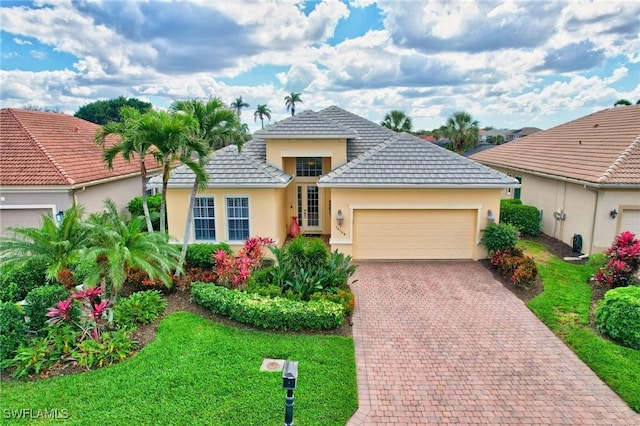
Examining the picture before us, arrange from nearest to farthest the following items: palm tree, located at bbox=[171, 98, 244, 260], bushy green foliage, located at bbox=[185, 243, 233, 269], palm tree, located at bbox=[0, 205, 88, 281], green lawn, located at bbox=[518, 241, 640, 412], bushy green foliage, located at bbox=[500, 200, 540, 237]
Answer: green lawn, located at bbox=[518, 241, 640, 412]
palm tree, located at bbox=[0, 205, 88, 281]
palm tree, located at bbox=[171, 98, 244, 260]
bushy green foliage, located at bbox=[185, 243, 233, 269]
bushy green foliage, located at bbox=[500, 200, 540, 237]

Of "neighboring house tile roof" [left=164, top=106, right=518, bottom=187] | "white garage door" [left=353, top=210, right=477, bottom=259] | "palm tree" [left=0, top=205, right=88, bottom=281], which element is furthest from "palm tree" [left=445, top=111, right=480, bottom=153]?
"palm tree" [left=0, top=205, right=88, bottom=281]

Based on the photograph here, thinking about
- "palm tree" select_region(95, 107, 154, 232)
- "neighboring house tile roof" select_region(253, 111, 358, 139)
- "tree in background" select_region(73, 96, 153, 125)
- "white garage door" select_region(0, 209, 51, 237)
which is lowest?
"white garage door" select_region(0, 209, 51, 237)

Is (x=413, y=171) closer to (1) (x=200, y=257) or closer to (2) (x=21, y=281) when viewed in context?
(1) (x=200, y=257)

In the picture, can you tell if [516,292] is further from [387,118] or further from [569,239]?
[387,118]

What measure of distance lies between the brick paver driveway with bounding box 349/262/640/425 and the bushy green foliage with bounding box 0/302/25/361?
21.8ft

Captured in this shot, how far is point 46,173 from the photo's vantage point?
47.0 feet

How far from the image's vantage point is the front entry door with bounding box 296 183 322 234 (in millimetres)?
16812

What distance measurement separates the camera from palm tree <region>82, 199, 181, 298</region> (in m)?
8.34

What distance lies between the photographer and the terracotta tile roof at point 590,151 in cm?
1359

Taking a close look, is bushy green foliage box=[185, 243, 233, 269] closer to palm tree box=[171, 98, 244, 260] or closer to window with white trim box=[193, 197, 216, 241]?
window with white trim box=[193, 197, 216, 241]

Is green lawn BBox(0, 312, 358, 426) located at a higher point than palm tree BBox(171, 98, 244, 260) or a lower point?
lower

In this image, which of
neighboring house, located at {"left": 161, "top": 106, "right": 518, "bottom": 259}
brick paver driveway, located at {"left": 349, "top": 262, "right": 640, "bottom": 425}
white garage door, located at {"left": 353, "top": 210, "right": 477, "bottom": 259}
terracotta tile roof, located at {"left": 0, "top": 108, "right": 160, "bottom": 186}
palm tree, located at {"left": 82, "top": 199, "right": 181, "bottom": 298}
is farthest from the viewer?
terracotta tile roof, located at {"left": 0, "top": 108, "right": 160, "bottom": 186}

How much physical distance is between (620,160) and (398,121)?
35402 millimetres

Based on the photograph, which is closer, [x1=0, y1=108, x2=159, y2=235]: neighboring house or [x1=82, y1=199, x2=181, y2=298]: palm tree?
[x1=82, y1=199, x2=181, y2=298]: palm tree
